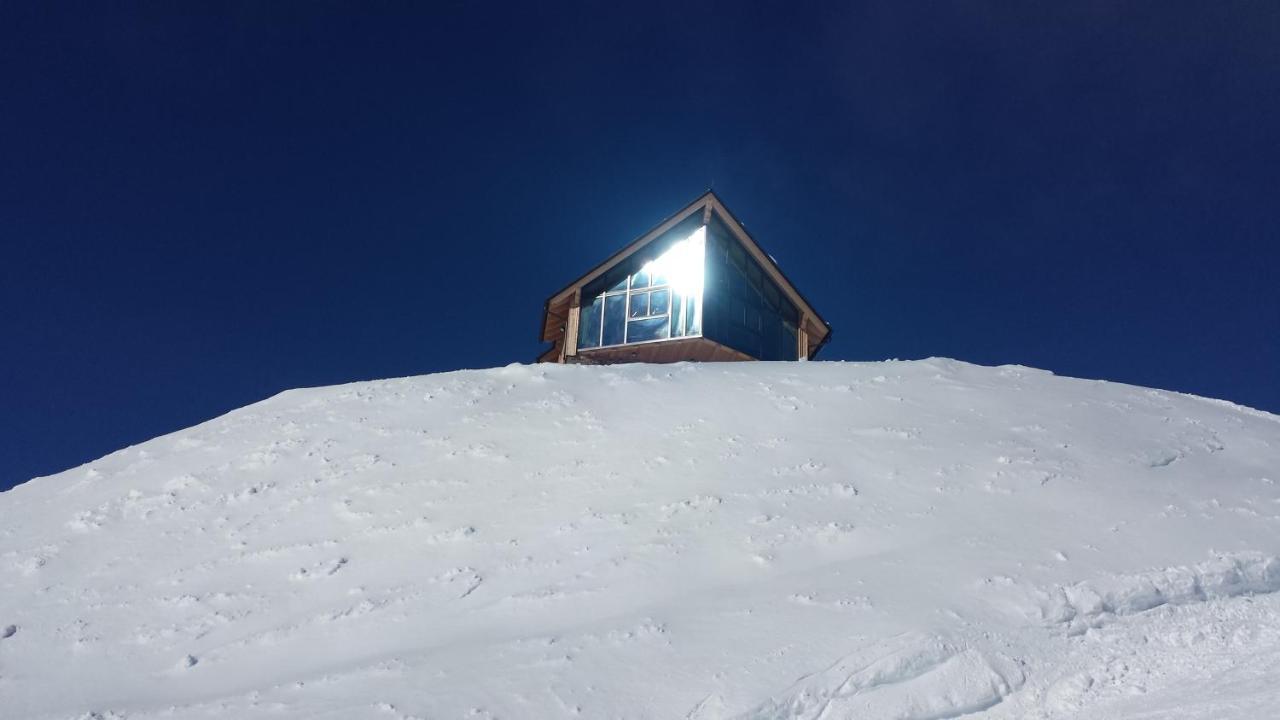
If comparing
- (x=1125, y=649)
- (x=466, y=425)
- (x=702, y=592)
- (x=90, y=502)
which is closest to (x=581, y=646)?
(x=702, y=592)

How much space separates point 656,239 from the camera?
1939cm

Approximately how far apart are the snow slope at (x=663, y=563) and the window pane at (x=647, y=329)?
9248 mm

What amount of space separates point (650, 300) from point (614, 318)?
106cm

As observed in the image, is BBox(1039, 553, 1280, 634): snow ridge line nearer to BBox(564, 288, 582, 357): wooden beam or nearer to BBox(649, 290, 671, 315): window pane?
BBox(649, 290, 671, 315): window pane

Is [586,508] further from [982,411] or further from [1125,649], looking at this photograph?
[982,411]

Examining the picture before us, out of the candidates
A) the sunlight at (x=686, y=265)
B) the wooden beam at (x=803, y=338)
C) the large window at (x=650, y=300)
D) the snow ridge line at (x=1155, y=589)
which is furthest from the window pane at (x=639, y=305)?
the snow ridge line at (x=1155, y=589)

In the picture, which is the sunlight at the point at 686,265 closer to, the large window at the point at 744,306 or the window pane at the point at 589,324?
the large window at the point at 744,306

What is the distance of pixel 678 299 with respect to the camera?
18500 mm

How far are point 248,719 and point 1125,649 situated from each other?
4896 millimetres

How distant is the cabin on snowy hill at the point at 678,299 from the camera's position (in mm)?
18281

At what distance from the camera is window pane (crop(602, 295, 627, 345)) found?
62.7ft

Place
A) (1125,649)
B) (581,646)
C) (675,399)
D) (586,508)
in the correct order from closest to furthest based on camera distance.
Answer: (1125,649) < (581,646) < (586,508) < (675,399)

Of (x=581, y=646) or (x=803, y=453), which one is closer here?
(x=581, y=646)

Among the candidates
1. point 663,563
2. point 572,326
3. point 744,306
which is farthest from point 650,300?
point 663,563
